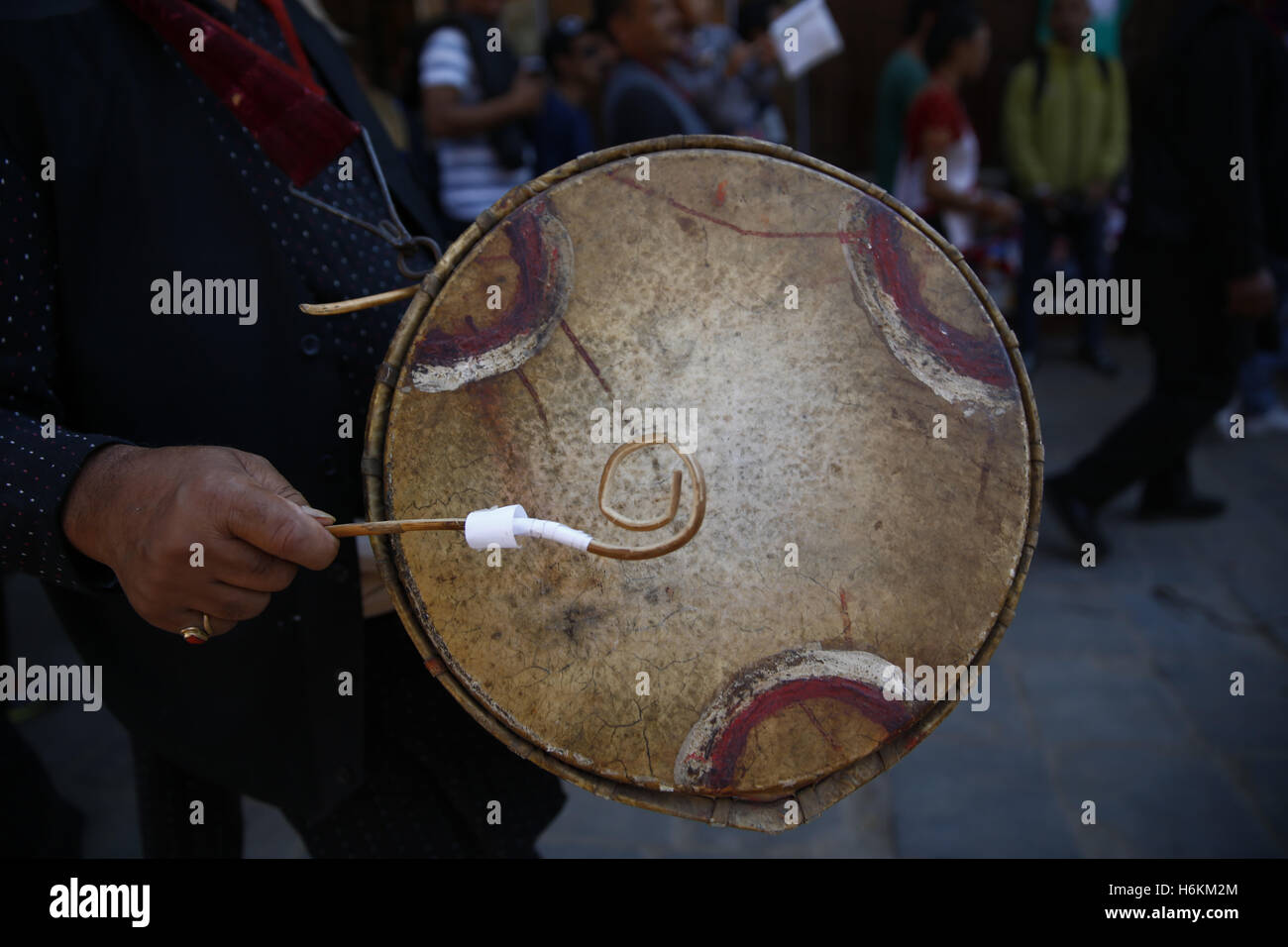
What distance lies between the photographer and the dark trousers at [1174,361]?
3.20 meters

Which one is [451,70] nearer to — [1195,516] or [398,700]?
[398,700]

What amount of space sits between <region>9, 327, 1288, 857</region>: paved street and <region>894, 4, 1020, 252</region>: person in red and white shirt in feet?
4.62

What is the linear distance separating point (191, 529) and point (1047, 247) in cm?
562

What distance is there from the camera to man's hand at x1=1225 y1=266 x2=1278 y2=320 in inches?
117

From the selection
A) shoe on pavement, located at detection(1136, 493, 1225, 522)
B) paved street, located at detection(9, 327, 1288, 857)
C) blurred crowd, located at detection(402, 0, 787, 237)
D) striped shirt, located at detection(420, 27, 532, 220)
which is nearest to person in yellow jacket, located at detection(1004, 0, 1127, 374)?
shoe on pavement, located at detection(1136, 493, 1225, 522)

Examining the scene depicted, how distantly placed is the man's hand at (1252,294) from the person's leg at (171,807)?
3.16m

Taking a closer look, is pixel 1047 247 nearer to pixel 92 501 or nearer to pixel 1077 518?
pixel 1077 518

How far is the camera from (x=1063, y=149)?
17.7 ft

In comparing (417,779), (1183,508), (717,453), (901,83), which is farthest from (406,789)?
(901,83)

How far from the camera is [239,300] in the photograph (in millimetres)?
1081

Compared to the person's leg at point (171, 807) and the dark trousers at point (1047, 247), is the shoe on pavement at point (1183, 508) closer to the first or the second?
the dark trousers at point (1047, 247)

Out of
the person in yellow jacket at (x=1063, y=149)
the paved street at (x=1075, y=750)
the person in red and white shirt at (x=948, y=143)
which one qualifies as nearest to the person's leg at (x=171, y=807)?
the paved street at (x=1075, y=750)

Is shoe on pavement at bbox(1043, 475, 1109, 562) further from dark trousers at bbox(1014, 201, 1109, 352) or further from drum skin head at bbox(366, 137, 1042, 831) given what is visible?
drum skin head at bbox(366, 137, 1042, 831)

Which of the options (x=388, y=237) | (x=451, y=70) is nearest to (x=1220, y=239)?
(x=451, y=70)
